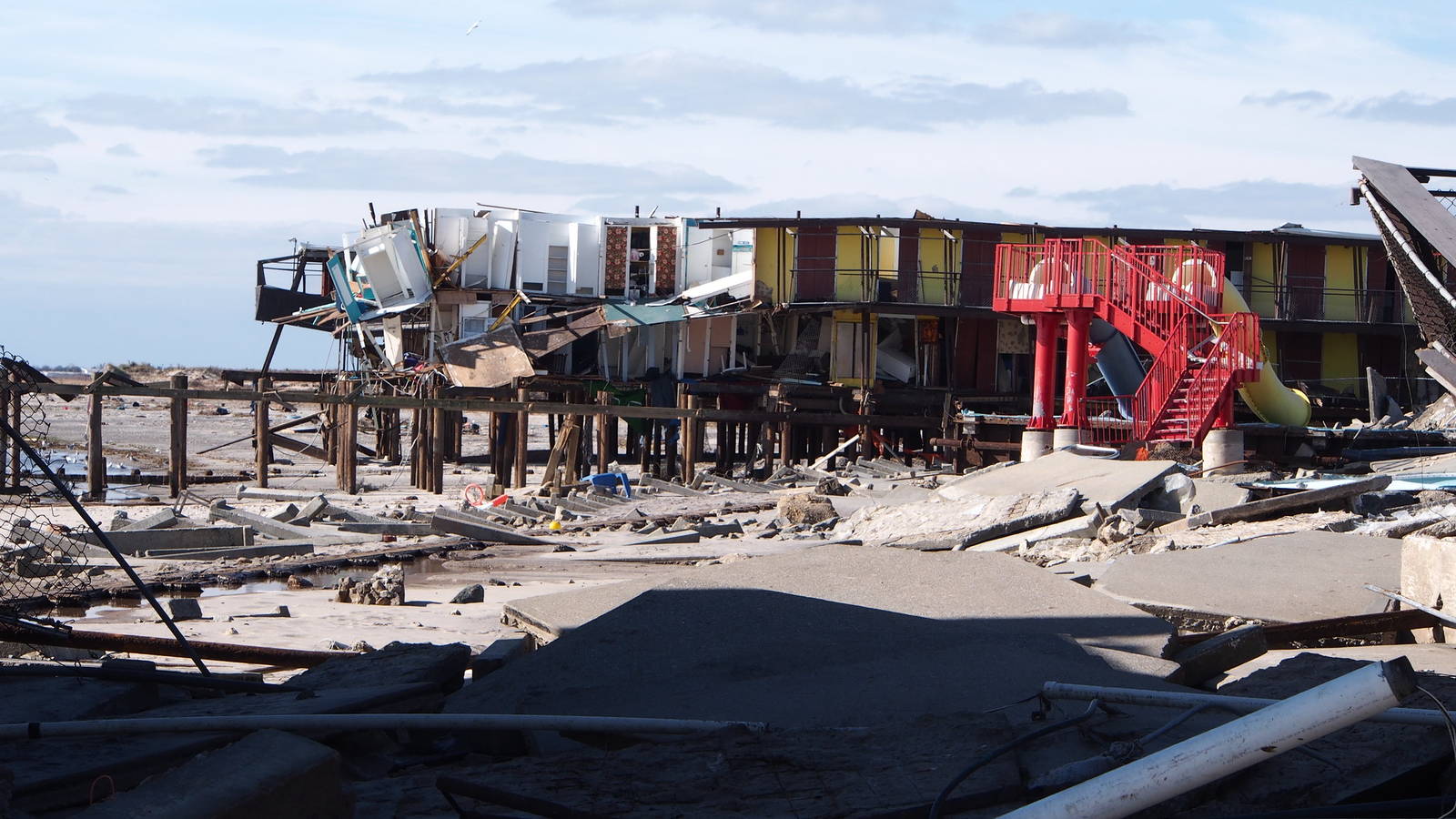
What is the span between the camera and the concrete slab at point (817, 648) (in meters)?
5.82

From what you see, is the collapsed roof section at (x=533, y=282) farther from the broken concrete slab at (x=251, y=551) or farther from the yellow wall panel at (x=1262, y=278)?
the broken concrete slab at (x=251, y=551)

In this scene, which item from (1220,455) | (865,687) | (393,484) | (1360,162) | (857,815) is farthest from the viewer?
(393,484)

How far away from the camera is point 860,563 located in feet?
29.9

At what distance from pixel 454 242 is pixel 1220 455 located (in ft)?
73.1

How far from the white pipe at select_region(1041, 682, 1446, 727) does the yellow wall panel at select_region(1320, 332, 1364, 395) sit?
32482 millimetres

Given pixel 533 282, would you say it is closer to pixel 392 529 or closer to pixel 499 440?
pixel 499 440

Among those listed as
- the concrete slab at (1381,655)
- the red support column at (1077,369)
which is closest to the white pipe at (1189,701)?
the concrete slab at (1381,655)

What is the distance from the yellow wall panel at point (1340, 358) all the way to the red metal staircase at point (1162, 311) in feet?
50.8

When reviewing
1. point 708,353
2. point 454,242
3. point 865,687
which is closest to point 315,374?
point 454,242

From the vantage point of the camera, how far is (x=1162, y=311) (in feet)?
64.2

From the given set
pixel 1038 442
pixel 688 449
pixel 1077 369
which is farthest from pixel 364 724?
pixel 688 449

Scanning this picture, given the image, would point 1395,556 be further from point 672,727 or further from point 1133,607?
point 672,727

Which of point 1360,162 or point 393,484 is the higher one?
point 1360,162

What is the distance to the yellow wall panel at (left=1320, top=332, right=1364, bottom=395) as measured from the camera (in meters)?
34.9
